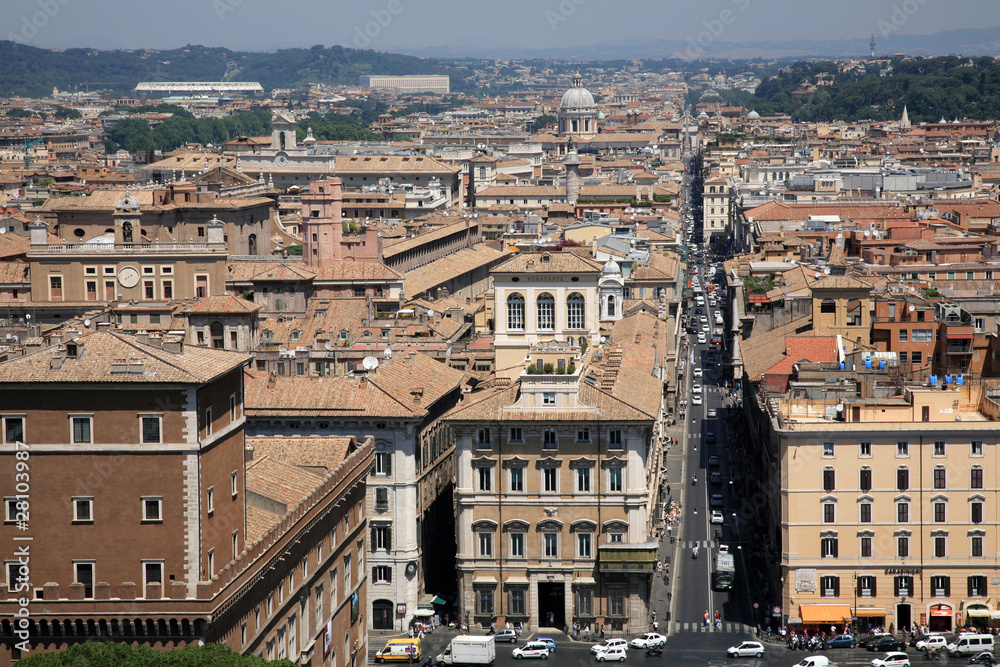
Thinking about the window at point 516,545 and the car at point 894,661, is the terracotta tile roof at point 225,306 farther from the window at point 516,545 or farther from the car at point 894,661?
the car at point 894,661

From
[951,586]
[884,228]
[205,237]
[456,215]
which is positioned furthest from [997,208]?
[951,586]

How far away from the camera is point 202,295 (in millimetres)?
93750

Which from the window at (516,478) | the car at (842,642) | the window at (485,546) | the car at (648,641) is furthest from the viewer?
the window at (485,546)

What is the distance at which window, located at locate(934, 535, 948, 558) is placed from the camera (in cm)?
6078

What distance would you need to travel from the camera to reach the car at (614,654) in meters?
58.8

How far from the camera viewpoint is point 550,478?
6228 centimetres

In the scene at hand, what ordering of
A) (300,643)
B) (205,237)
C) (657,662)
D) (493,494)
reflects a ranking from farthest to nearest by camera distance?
(205,237), (493,494), (657,662), (300,643)

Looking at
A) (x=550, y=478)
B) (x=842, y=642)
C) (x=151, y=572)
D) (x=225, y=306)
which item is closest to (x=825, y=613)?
(x=842, y=642)

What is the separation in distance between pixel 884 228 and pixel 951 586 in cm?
6232

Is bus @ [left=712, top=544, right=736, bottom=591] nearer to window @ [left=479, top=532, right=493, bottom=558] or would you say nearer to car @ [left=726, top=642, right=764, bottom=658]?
car @ [left=726, top=642, right=764, bottom=658]

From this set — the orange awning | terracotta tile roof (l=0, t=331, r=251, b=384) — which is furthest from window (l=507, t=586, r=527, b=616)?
terracotta tile roof (l=0, t=331, r=251, b=384)

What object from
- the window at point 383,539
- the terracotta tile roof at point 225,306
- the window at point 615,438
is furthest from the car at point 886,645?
the terracotta tile roof at point 225,306

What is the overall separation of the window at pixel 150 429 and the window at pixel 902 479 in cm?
3083

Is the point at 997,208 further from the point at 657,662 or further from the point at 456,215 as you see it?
the point at 657,662
